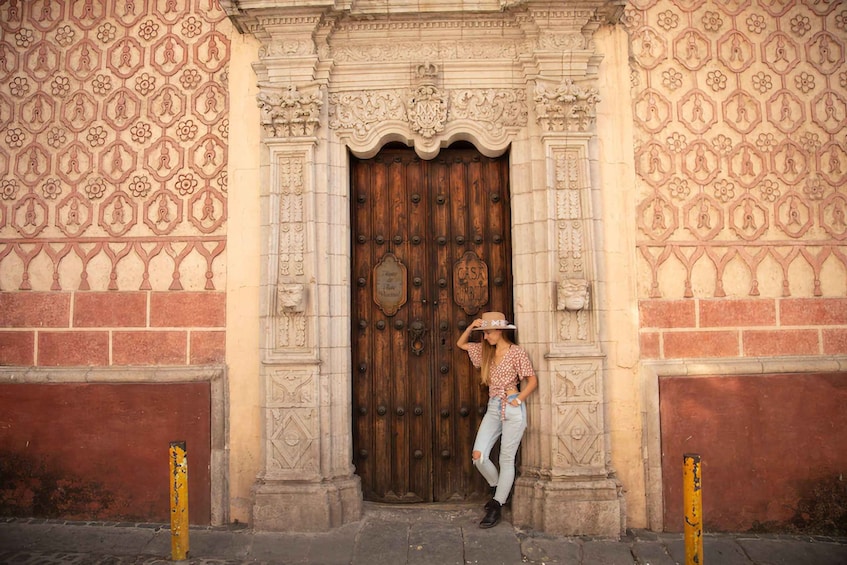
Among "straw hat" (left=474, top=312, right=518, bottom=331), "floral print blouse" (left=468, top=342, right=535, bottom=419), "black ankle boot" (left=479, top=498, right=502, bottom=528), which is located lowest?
"black ankle boot" (left=479, top=498, right=502, bottom=528)

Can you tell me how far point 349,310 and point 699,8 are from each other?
4.24 metres

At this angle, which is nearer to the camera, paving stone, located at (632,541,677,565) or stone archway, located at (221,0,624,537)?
paving stone, located at (632,541,677,565)

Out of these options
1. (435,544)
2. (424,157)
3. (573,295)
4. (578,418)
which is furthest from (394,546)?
(424,157)

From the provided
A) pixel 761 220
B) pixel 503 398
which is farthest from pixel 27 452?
pixel 761 220

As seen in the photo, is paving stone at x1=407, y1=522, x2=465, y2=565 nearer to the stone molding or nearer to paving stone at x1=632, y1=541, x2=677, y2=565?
paving stone at x1=632, y1=541, x2=677, y2=565

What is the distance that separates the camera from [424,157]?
5.49 m

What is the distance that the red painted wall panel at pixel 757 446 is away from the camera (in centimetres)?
505

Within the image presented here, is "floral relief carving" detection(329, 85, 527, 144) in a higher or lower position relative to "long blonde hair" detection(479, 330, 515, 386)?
higher

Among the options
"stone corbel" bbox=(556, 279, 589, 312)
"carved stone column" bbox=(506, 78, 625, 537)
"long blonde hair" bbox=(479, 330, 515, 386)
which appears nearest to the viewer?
"carved stone column" bbox=(506, 78, 625, 537)

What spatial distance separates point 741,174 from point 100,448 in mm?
6193

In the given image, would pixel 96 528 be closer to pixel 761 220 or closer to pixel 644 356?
pixel 644 356

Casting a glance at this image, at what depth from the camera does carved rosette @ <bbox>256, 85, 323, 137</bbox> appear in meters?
5.18

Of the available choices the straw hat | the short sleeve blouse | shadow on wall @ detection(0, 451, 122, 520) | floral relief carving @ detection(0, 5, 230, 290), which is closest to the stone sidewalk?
shadow on wall @ detection(0, 451, 122, 520)

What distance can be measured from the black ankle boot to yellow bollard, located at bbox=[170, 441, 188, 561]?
2.30 metres
